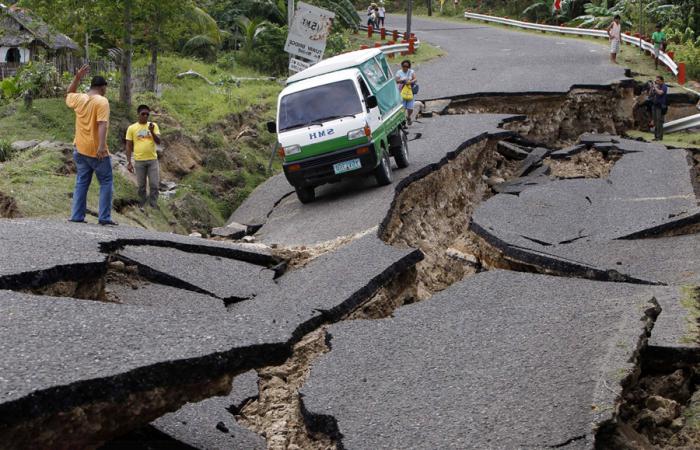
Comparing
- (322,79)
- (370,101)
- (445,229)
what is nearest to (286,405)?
(445,229)

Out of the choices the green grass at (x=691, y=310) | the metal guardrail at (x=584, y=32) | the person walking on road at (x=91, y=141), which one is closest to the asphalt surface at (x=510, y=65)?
the metal guardrail at (x=584, y=32)

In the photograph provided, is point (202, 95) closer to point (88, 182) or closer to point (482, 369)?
point (88, 182)

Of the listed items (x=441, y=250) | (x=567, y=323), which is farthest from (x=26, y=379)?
(x=441, y=250)

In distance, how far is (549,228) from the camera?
12.8 metres

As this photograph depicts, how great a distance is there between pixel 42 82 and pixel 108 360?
44.0 feet

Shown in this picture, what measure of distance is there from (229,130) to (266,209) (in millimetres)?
5321

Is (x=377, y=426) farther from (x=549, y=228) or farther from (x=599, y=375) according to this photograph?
(x=549, y=228)

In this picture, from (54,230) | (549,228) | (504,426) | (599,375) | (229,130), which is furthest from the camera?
(229,130)

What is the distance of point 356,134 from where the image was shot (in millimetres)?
14508

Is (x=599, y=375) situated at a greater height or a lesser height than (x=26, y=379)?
lesser

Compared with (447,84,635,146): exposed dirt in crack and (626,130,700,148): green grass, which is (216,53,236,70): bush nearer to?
(447,84,635,146): exposed dirt in crack

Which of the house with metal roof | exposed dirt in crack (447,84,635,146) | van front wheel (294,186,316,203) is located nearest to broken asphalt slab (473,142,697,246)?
van front wheel (294,186,316,203)

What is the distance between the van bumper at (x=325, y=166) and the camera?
1449 centimetres

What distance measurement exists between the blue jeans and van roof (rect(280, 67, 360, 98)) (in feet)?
15.3
